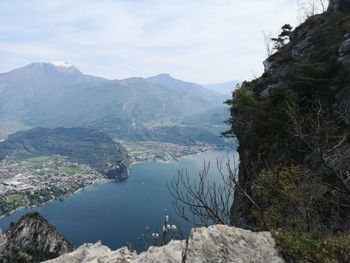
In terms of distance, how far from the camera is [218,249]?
1195cm

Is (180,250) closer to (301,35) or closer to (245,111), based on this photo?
(245,111)

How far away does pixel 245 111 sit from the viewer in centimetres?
4491

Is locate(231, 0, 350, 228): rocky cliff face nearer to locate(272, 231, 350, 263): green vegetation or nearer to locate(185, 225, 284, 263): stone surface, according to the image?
locate(272, 231, 350, 263): green vegetation

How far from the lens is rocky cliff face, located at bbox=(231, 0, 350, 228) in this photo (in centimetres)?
3122

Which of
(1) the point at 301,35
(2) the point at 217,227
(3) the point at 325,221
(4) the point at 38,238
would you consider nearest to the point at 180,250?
(2) the point at 217,227

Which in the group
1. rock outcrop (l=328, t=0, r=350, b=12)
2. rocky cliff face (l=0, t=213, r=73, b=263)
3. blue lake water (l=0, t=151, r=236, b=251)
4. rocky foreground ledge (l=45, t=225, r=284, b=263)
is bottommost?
blue lake water (l=0, t=151, r=236, b=251)

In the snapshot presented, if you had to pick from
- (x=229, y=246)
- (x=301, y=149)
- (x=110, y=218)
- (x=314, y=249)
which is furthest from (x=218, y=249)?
(x=110, y=218)

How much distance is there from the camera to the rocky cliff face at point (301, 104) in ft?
102

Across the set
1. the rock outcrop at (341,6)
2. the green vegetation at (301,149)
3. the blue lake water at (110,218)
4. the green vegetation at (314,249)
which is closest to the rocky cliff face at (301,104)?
the green vegetation at (301,149)

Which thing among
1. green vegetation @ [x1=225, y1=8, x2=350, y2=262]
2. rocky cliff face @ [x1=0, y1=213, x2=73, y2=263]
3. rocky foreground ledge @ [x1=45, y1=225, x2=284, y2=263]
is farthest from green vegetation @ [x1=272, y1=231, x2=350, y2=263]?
rocky cliff face @ [x1=0, y1=213, x2=73, y2=263]

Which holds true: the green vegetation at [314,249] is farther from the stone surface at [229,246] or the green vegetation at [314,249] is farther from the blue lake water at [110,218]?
the blue lake water at [110,218]

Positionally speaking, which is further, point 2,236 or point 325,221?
point 2,236

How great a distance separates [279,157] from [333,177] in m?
8.36

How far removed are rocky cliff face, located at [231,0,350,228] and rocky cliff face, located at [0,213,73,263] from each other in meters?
54.1
